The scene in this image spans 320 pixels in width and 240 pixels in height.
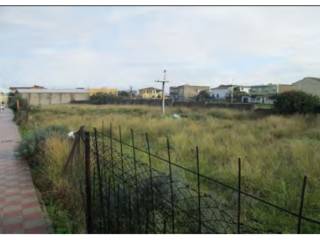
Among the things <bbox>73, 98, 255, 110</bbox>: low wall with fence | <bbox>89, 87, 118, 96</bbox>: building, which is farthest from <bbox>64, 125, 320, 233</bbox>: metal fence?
<bbox>89, 87, 118, 96</bbox>: building

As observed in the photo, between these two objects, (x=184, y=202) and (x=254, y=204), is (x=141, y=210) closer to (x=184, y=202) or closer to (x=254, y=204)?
(x=184, y=202)

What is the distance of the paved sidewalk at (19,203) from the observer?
3.33 meters

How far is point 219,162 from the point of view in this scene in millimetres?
6020

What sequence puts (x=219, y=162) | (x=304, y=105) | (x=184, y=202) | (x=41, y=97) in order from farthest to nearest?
1. (x=41, y=97)
2. (x=304, y=105)
3. (x=219, y=162)
4. (x=184, y=202)

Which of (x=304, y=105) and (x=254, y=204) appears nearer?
(x=254, y=204)

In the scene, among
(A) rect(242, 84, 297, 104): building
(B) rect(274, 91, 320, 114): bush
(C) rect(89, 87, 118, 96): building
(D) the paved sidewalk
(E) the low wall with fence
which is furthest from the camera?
(C) rect(89, 87, 118, 96): building

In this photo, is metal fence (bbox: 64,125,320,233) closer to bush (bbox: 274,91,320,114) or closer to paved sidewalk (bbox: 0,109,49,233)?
paved sidewalk (bbox: 0,109,49,233)

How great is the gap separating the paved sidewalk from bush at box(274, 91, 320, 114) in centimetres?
1698

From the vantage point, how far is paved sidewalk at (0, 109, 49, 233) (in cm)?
333

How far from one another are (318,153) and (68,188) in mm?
4582

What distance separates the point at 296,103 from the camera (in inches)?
756

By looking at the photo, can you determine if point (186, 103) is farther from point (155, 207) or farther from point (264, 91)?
point (155, 207)

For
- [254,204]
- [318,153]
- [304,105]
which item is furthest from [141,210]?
[304,105]

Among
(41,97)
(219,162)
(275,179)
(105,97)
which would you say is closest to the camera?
(275,179)
